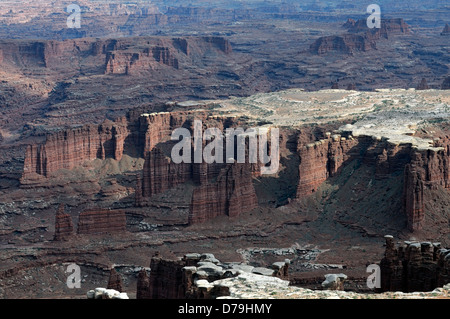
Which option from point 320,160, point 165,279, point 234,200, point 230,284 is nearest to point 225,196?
point 234,200

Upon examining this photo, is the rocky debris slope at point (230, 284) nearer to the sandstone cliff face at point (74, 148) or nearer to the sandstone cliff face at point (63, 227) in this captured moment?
the sandstone cliff face at point (63, 227)

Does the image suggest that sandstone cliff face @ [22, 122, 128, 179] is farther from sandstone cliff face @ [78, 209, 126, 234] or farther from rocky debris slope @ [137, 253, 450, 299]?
rocky debris slope @ [137, 253, 450, 299]

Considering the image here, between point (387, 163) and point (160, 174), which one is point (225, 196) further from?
point (387, 163)

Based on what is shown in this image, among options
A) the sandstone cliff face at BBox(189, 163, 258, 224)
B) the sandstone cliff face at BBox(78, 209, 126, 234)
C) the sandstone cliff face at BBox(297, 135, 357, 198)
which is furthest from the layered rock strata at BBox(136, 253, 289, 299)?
the sandstone cliff face at BBox(297, 135, 357, 198)

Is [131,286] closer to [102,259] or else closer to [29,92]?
[102,259]

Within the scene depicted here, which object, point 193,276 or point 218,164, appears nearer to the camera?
point 193,276

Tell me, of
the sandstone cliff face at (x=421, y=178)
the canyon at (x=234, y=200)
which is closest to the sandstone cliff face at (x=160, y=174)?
the canyon at (x=234, y=200)
